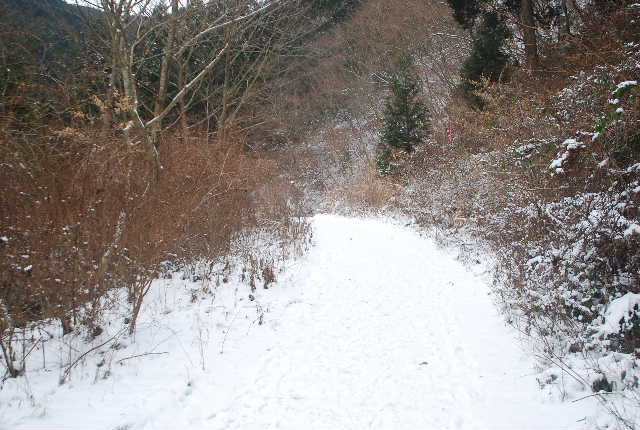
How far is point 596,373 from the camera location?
2553 mm

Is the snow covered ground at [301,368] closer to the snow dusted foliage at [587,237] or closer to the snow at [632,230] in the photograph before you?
the snow dusted foliage at [587,237]

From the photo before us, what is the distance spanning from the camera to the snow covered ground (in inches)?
105

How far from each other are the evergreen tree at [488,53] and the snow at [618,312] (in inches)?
452

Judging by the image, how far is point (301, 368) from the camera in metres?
3.40

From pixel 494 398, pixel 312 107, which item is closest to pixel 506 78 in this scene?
pixel 494 398

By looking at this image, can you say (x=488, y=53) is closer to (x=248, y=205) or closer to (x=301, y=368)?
(x=248, y=205)

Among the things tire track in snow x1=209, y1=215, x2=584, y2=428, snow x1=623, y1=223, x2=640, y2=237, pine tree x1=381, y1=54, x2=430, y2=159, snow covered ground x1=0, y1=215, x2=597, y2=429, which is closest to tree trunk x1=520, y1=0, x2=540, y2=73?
pine tree x1=381, y1=54, x2=430, y2=159

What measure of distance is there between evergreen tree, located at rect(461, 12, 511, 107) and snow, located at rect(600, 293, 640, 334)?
1147 centimetres

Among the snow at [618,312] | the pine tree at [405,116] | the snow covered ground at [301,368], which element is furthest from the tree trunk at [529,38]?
the snow at [618,312]

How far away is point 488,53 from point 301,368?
13861 mm

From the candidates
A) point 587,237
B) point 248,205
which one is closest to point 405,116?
point 248,205

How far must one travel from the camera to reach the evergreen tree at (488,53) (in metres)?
12.9

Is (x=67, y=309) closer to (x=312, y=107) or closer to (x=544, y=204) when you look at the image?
(x=544, y=204)

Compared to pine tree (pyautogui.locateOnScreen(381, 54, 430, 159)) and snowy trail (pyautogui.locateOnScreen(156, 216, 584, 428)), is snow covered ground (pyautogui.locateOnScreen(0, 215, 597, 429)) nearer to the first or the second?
snowy trail (pyautogui.locateOnScreen(156, 216, 584, 428))
